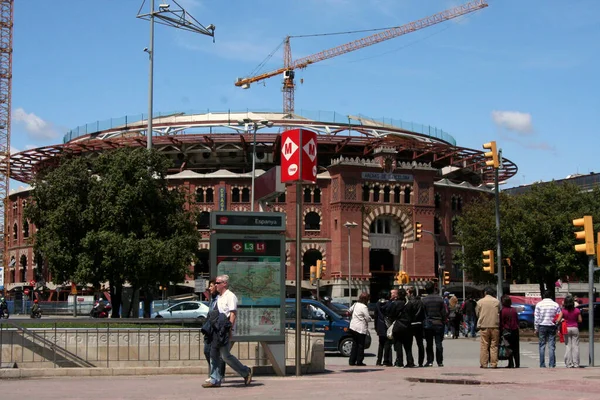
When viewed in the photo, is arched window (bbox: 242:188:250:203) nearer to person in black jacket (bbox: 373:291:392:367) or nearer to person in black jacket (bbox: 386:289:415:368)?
person in black jacket (bbox: 373:291:392:367)

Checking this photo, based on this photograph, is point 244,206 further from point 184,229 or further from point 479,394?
point 479,394

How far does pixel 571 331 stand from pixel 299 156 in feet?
24.6

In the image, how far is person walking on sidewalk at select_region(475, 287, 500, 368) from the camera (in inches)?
685

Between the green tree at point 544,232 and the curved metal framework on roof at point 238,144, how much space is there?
23.8 metres

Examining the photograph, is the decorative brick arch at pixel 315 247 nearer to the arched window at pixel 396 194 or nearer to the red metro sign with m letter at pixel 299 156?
the arched window at pixel 396 194

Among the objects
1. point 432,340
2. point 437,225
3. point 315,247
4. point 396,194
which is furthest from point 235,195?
point 432,340

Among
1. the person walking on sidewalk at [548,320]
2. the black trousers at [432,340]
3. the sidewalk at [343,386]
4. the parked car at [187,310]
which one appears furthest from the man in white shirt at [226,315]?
the parked car at [187,310]

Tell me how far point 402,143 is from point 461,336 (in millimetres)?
36213

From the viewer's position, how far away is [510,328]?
17844 mm

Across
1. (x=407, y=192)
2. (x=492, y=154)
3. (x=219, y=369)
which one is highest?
(x=407, y=192)

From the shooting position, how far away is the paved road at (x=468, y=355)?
21.6 m

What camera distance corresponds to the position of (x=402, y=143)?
232ft

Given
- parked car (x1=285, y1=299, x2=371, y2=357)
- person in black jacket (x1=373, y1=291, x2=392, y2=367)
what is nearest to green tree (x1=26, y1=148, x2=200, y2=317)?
parked car (x1=285, y1=299, x2=371, y2=357)

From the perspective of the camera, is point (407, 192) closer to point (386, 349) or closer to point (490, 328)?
point (386, 349)
